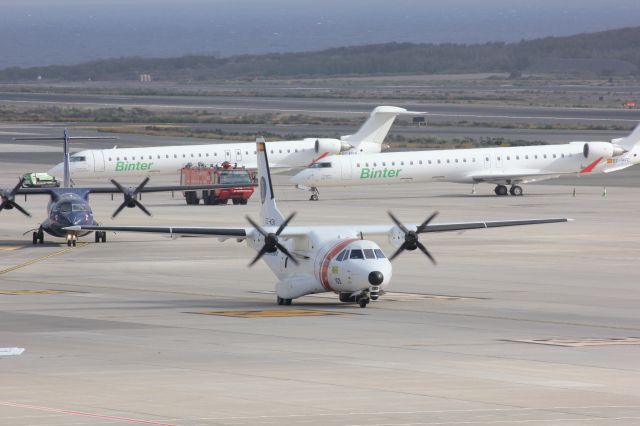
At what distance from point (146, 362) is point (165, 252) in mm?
27517

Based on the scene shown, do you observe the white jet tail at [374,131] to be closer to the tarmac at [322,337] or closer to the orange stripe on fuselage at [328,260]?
the tarmac at [322,337]

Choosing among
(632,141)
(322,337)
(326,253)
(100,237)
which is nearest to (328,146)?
(632,141)

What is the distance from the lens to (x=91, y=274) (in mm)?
49344

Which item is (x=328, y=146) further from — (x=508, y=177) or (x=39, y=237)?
(x=39, y=237)

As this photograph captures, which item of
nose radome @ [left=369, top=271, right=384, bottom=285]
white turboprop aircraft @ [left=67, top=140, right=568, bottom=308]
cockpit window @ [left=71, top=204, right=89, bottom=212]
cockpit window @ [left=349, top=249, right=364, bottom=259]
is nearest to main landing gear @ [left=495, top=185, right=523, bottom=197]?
cockpit window @ [left=71, top=204, right=89, bottom=212]

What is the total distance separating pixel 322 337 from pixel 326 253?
17.2 ft

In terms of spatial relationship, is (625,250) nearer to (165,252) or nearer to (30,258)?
(165,252)

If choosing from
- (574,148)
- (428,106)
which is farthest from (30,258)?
(428,106)

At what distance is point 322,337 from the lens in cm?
3369

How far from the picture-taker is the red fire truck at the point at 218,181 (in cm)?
8044

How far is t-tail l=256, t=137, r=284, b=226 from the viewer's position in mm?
42156

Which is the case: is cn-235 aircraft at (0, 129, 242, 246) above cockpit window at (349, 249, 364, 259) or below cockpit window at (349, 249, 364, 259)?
below

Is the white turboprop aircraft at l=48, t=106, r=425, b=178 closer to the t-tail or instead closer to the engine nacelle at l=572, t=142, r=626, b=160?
the engine nacelle at l=572, t=142, r=626, b=160

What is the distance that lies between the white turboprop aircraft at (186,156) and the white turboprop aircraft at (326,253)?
5097 centimetres
